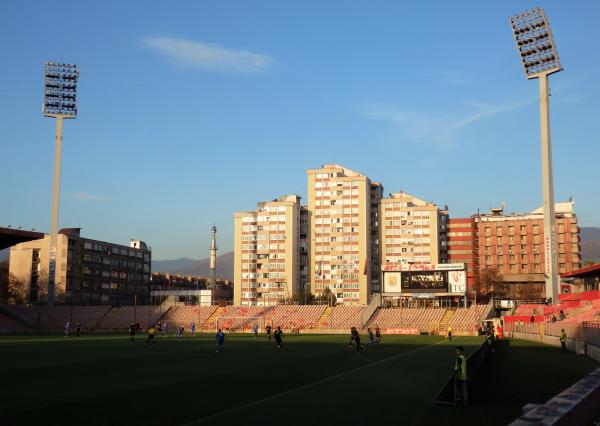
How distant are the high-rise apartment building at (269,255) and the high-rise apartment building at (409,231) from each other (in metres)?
23.6

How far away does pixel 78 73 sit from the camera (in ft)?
348

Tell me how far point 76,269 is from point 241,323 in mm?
74187

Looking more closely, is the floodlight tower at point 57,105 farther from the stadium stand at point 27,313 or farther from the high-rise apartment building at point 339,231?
the high-rise apartment building at point 339,231

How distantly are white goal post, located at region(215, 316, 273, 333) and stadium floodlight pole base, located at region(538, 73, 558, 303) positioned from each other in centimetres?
4172

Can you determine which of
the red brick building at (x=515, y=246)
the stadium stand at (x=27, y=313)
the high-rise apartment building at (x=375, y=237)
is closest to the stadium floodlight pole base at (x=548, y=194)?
the red brick building at (x=515, y=246)

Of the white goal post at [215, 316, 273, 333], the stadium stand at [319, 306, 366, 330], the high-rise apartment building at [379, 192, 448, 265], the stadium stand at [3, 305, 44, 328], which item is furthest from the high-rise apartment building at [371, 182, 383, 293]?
the stadium stand at [3, 305, 44, 328]

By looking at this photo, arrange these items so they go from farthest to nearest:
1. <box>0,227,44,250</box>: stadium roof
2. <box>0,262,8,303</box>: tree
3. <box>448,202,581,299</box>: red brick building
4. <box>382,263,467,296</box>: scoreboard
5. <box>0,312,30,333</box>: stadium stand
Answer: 1. <box>448,202,581,299</box>: red brick building
2. <box>0,262,8,303</box>: tree
3. <box>382,263,467,296</box>: scoreboard
4. <box>0,312,30,333</box>: stadium stand
5. <box>0,227,44,250</box>: stadium roof

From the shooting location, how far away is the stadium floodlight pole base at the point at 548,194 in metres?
86.4

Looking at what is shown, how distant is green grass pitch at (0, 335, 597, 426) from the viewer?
1841cm

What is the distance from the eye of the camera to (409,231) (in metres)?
167

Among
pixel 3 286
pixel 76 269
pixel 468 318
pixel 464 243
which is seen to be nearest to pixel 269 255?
pixel 76 269

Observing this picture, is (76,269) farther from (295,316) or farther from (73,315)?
(295,316)

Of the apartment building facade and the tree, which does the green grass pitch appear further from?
the apartment building facade

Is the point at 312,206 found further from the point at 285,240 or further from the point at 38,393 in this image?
the point at 38,393
